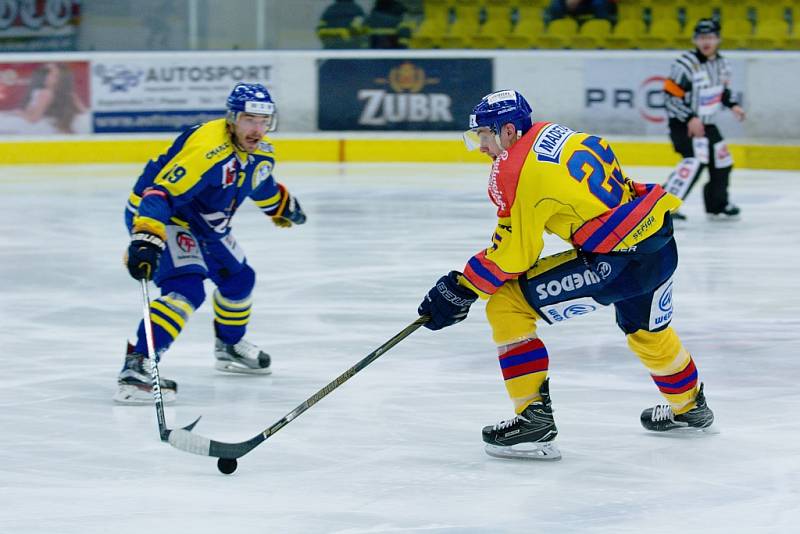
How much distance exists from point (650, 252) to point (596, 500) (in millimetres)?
672

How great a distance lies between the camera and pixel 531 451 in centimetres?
368

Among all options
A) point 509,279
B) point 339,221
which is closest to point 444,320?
point 509,279

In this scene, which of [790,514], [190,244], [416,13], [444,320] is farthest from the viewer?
[416,13]

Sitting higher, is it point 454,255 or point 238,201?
point 238,201

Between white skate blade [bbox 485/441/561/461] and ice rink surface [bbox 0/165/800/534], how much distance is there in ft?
0.09

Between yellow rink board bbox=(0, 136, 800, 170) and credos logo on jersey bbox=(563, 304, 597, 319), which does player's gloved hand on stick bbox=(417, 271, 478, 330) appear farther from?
yellow rink board bbox=(0, 136, 800, 170)

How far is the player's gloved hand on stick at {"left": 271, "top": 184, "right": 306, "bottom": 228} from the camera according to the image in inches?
190

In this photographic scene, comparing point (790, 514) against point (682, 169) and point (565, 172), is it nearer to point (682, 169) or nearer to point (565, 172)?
point (565, 172)

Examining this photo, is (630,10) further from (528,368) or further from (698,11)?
(528,368)

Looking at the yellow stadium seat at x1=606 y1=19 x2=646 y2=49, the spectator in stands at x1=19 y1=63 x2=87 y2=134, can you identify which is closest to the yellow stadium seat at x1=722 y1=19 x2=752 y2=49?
the yellow stadium seat at x1=606 y1=19 x2=646 y2=49

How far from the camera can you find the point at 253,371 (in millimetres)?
4805

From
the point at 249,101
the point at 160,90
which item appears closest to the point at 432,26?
the point at 160,90

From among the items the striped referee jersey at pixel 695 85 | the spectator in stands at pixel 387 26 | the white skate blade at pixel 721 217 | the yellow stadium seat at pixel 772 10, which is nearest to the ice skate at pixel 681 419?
the white skate blade at pixel 721 217

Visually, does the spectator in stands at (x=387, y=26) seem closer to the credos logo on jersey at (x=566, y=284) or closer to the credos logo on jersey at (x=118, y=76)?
the credos logo on jersey at (x=118, y=76)
